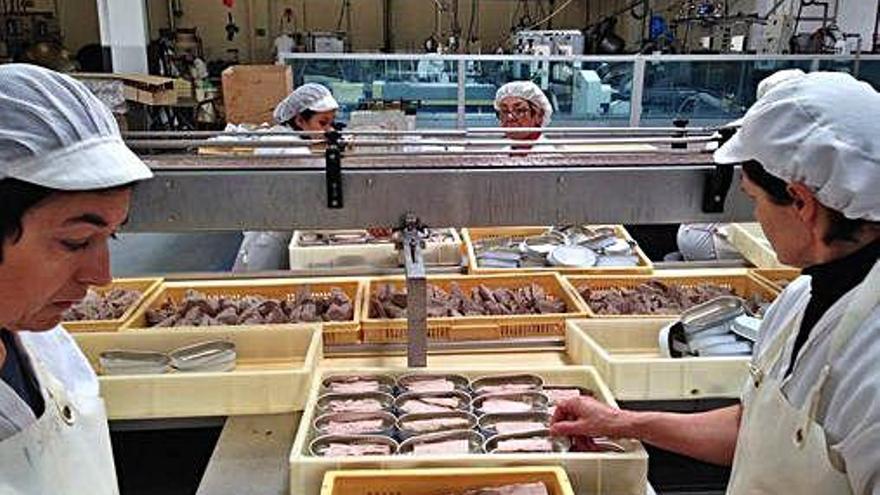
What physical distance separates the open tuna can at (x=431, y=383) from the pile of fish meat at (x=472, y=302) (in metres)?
0.39

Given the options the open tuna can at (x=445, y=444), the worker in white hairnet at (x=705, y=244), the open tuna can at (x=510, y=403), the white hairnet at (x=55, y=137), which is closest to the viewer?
the white hairnet at (x=55, y=137)

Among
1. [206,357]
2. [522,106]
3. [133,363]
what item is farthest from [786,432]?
[522,106]

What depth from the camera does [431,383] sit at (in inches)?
67.2

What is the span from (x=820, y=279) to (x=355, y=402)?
992 millimetres

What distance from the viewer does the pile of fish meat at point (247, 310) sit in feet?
6.96

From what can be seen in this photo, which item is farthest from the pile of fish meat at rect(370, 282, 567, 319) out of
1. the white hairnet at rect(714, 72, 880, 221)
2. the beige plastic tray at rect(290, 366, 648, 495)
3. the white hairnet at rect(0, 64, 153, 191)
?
Result: the white hairnet at rect(0, 64, 153, 191)

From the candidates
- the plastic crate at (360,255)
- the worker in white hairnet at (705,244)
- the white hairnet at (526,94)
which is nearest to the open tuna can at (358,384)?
the plastic crate at (360,255)

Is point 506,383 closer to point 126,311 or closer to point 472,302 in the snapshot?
point 472,302

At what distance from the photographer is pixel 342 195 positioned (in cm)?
146

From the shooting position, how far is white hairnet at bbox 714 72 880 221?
39.5 inches

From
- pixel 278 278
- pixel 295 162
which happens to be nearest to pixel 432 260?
pixel 278 278

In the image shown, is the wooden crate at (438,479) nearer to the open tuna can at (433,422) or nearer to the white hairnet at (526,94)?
the open tuna can at (433,422)

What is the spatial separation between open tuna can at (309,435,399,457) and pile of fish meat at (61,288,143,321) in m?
0.99

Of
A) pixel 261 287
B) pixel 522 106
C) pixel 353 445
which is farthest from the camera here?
pixel 522 106
